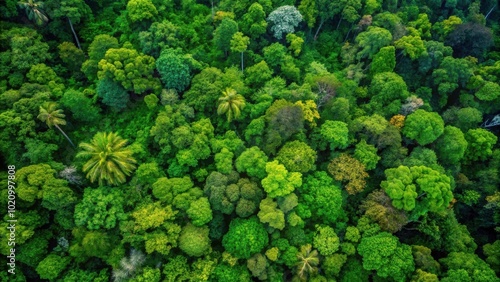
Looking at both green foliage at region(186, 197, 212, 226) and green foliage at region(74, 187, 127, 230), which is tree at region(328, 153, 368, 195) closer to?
green foliage at region(186, 197, 212, 226)

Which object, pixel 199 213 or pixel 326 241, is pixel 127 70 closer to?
pixel 199 213

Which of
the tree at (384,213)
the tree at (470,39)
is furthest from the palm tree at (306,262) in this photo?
the tree at (470,39)

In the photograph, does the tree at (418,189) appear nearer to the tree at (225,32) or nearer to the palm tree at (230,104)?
the palm tree at (230,104)

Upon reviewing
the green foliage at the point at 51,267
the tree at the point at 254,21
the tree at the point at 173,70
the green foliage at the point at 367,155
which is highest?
the tree at the point at 254,21

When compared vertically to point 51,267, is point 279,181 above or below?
above

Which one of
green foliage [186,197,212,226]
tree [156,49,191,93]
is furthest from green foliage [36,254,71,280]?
tree [156,49,191,93]

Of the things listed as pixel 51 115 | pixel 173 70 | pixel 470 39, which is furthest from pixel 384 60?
pixel 51 115

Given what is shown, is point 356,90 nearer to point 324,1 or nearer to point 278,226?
point 324,1

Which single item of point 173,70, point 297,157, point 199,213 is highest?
point 173,70
